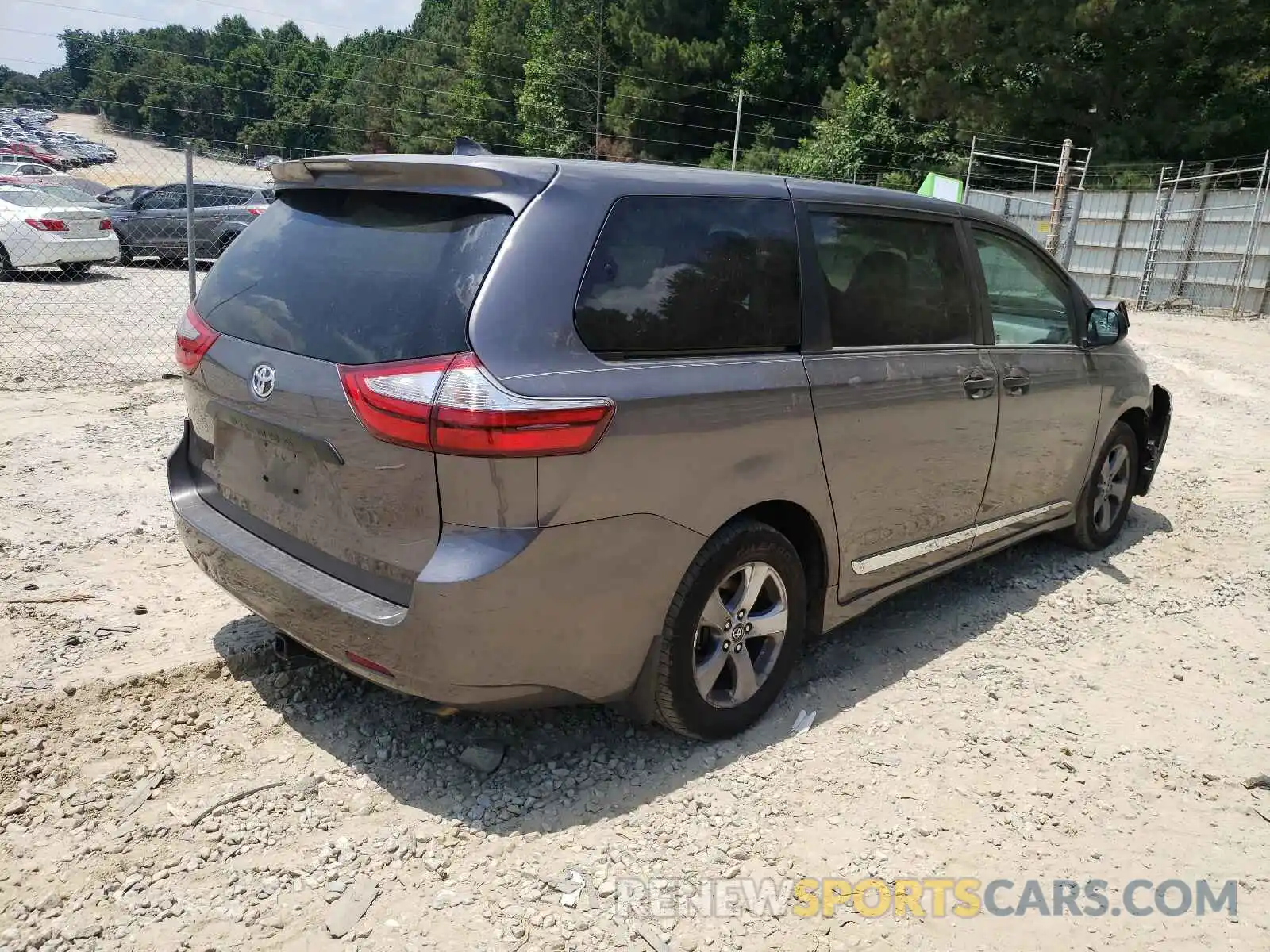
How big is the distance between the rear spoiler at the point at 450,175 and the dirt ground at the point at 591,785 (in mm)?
1754

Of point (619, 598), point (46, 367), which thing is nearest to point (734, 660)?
point (619, 598)

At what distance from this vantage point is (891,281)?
3.65m

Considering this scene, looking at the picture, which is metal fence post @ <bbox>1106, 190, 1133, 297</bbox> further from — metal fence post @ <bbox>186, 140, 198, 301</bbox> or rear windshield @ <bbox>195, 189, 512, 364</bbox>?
rear windshield @ <bbox>195, 189, 512, 364</bbox>

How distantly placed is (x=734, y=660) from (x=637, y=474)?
0.88 meters

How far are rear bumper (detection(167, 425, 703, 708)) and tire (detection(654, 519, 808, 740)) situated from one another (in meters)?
0.11

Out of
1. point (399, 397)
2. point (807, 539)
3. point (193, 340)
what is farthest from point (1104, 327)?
point (193, 340)

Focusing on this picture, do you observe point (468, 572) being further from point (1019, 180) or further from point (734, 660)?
point (1019, 180)

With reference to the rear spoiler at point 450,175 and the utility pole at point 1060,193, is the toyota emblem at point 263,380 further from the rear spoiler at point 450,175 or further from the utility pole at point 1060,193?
the utility pole at point 1060,193

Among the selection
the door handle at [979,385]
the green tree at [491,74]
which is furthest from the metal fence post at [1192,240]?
the green tree at [491,74]

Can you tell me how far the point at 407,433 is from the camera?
241 cm

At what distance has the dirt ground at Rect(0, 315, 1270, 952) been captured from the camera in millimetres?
2434

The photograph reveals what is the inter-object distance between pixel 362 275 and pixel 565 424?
0.77m

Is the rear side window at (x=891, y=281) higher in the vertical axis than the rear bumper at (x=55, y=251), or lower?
higher

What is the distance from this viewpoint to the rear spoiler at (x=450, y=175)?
2.59 meters
